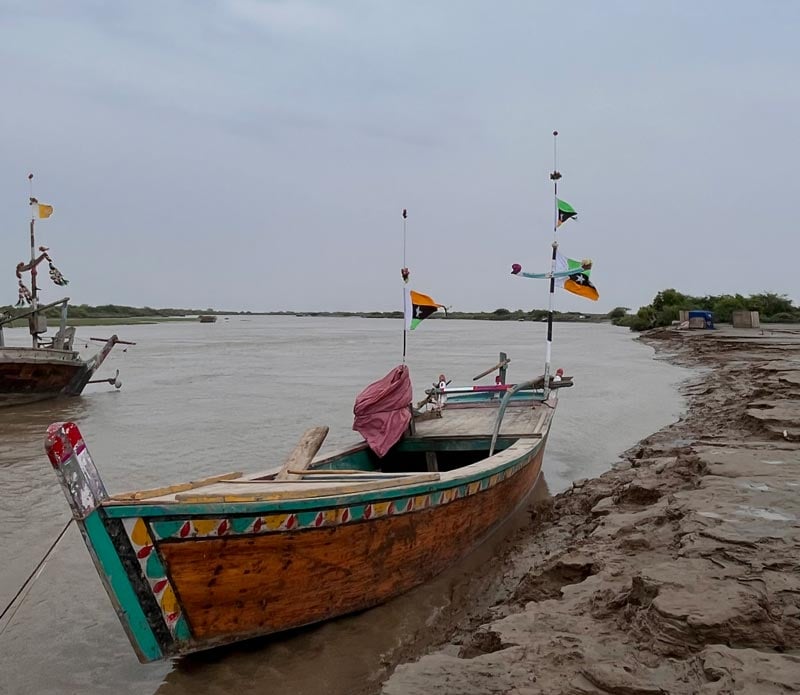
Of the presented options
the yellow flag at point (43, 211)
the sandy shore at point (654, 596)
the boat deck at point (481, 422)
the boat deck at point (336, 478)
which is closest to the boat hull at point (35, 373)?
the yellow flag at point (43, 211)

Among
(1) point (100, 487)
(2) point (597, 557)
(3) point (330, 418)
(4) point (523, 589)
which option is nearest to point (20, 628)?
(1) point (100, 487)

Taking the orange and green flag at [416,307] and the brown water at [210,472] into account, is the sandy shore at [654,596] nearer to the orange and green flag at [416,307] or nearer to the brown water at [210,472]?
the brown water at [210,472]

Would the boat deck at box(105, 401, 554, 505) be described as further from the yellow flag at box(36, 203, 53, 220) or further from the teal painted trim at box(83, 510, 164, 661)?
the yellow flag at box(36, 203, 53, 220)

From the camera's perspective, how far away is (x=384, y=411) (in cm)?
680

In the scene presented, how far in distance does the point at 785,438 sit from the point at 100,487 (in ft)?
25.6

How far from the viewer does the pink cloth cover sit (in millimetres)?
6707

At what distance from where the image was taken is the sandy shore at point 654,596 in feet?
9.35

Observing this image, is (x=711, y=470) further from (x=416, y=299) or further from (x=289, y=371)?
(x=289, y=371)

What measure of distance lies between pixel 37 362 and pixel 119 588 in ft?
49.6

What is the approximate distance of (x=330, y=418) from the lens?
1462 centimetres

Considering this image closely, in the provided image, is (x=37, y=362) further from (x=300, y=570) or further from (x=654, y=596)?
(x=654, y=596)

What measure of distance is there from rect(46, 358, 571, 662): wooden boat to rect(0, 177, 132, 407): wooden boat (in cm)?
1321

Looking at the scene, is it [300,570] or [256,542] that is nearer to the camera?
[256,542]

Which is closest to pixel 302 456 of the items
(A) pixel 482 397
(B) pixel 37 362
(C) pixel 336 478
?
(C) pixel 336 478
